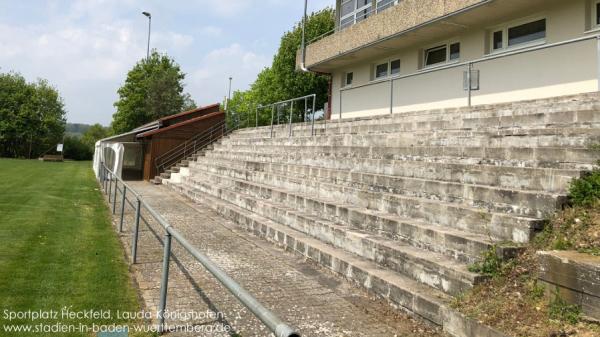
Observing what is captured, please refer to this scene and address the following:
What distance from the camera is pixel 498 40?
1164 centimetres

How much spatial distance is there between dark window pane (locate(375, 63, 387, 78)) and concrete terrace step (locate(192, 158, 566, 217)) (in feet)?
25.5

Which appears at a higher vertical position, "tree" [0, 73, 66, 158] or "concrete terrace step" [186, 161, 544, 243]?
"tree" [0, 73, 66, 158]

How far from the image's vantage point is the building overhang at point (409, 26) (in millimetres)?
10758

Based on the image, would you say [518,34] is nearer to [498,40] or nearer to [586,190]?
[498,40]

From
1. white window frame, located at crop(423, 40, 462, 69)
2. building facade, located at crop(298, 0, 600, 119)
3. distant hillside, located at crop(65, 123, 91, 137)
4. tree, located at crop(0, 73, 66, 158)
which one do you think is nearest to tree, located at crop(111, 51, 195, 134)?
tree, located at crop(0, 73, 66, 158)

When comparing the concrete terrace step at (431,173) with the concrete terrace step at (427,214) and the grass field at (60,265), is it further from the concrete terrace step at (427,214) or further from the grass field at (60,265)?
the grass field at (60,265)

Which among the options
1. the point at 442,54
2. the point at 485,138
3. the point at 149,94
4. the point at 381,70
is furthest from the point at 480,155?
the point at 149,94

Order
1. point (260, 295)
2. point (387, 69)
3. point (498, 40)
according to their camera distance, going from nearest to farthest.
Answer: point (260, 295) < point (498, 40) < point (387, 69)

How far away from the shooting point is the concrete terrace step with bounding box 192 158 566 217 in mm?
4297

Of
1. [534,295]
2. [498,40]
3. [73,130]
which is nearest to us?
[534,295]

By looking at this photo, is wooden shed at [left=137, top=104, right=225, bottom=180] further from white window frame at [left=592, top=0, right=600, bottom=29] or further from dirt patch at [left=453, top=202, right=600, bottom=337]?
dirt patch at [left=453, top=202, right=600, bottom=337]

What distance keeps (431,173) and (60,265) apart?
5208 mm

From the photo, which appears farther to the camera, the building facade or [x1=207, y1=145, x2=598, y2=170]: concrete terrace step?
the building facade

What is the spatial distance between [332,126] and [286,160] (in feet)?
6.43
